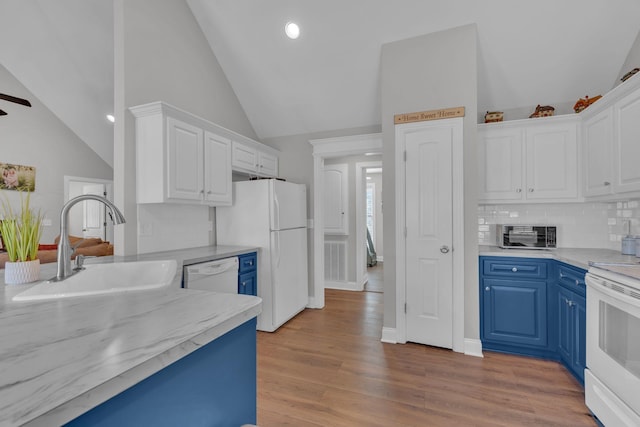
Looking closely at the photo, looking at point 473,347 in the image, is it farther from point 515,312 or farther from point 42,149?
point 42,149

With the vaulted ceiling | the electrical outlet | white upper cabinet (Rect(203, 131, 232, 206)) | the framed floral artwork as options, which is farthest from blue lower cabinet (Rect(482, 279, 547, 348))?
the framed floral artwork

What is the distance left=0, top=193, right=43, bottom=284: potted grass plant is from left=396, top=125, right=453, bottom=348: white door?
8.68 feet

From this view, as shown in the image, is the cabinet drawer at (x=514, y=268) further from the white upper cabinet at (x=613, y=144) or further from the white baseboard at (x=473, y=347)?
the white upper cabinet at (x=613, y=144)

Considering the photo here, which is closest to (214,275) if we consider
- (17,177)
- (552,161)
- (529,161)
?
(529,161)

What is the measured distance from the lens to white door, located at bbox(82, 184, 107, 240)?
5.30 m

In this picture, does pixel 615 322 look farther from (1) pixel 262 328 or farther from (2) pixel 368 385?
(1) pixel 262 328

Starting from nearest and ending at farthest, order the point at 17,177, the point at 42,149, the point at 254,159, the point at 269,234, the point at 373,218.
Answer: the point at 269,234 < the point at 254,159 < the point at 17,177 < the point at 42,149 < the point at 373,218

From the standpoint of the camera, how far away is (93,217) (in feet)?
17.9

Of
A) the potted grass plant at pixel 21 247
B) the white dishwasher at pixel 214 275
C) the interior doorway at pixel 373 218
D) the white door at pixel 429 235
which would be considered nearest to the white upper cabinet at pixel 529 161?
the white door at pixel 429 235

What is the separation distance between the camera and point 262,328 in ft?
10.6

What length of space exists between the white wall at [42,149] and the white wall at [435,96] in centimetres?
516

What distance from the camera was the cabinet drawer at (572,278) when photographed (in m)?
2.07

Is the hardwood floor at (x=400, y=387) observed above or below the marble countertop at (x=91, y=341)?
below

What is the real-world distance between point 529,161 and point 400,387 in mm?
2468
